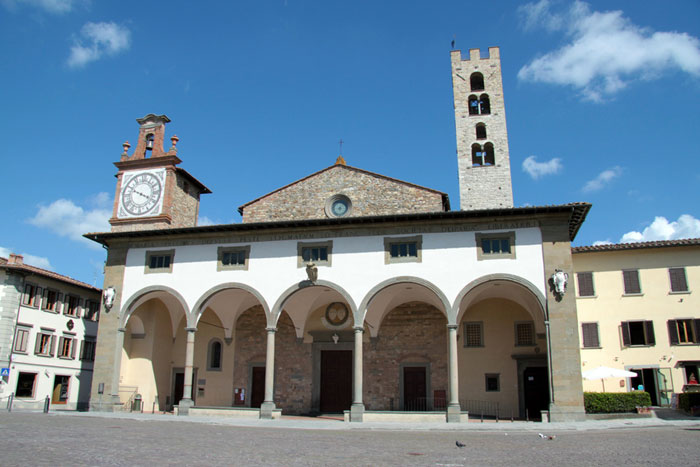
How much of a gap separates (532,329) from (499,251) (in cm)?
467

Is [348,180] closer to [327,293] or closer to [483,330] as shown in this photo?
[327,293]

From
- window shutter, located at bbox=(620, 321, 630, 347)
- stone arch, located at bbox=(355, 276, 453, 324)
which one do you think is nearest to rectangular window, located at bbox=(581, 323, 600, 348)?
window shutter, located at bbox=(620, 321, 630, 347)

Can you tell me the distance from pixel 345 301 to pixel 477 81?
15.6 meters

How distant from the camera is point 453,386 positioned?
21.5 m

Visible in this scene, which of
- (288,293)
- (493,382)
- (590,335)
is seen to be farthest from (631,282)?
(288,293)

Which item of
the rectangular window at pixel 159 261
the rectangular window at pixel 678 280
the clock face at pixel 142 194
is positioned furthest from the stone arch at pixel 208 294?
the rectangular window at pixel 678 280

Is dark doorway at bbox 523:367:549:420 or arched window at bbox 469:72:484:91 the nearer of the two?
dark doorway at bbox 523:367:549:420

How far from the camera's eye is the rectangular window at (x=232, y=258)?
2481 centimetres

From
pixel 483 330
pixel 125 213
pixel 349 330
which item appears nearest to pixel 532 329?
pixel 483 330

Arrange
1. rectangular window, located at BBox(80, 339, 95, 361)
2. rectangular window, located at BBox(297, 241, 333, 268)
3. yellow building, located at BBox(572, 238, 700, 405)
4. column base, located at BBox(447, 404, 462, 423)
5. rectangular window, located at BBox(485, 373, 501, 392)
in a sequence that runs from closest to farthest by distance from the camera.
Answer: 1. column base, located at BBox(447, 404, 462, 423)
2. rectangular window, located at BBox(297, 241, 333, 268)
3. yellow building, located at BBox(572, 238, 700, 405)
4. rectangular window, located at BBox(485, 373, 501, 392)
5. rectangular window, located at BBox(80, 339, 95, 361)

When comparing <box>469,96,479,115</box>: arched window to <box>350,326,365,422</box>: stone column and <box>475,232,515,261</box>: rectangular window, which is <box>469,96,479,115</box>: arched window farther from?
<box>350,326,365,422</box>: stone column

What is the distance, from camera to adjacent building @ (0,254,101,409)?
27.8 meters

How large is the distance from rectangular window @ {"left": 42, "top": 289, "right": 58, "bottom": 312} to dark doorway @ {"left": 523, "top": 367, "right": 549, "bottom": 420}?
23.6 meters

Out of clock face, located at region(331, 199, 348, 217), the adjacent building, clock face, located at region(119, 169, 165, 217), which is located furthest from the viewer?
clock face, located at region(119, 169, 165, 217)
